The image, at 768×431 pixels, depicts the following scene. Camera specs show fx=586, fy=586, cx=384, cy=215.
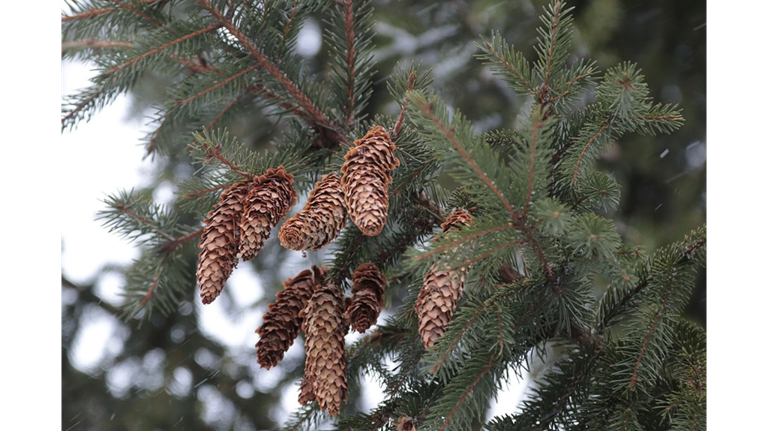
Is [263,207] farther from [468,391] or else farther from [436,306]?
[468,391]

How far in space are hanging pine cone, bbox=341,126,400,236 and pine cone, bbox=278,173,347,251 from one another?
0.02m

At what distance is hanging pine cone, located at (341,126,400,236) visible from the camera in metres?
0.74

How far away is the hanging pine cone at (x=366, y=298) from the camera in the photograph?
886 mm

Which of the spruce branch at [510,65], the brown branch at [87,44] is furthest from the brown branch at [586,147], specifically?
the brown branch at [87,44]

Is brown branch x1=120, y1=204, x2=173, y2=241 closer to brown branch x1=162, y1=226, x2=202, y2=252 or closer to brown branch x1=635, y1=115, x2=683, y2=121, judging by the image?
brown branch x1=162, y1=226, x2=202, y2=252

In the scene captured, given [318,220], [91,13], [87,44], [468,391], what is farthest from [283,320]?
[87,44]

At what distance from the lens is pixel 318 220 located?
811 millimetres

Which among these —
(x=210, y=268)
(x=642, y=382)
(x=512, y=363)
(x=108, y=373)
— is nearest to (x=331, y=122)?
(x=210, y=268)

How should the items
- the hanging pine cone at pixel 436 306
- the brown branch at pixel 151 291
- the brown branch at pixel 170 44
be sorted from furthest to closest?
the brown branch at pixel 151 291 < the brown branch at pixel 170 44 < the hanging pine cone at pixel 436 306

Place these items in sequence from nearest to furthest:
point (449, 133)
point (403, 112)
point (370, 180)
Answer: point (449, 133) < point (370, 180) < point (403, 112)

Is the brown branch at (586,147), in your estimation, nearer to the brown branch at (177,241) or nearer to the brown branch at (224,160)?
the brown branch at (224,160)

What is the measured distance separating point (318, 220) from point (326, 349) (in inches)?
7.7

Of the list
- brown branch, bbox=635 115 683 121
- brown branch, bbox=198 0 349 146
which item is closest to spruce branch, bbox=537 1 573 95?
brown branch, bbox=635 115 683 121
